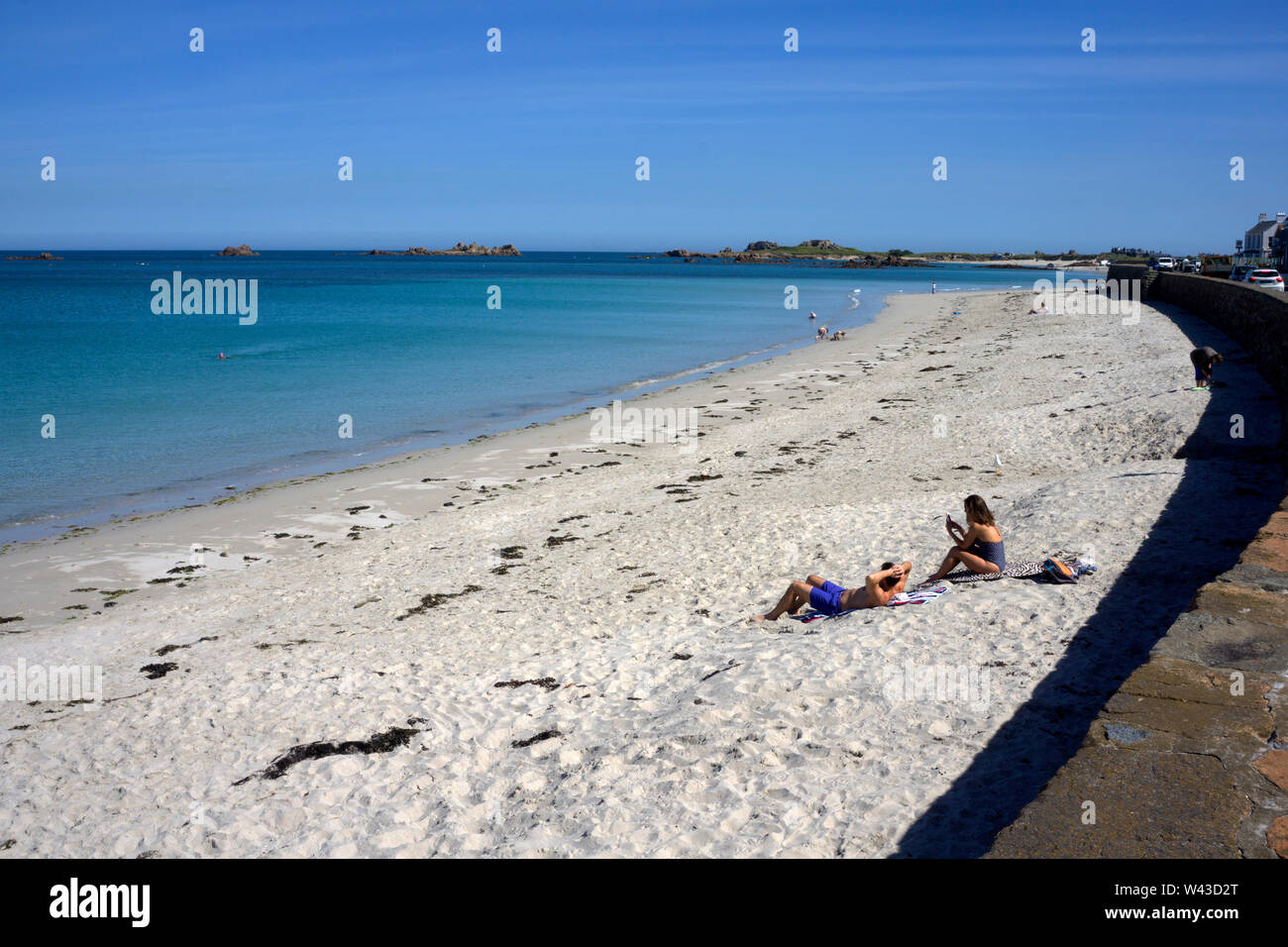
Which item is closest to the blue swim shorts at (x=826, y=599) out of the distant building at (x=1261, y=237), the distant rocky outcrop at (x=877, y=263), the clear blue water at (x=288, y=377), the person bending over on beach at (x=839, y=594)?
the person bending over on beach at (x=839, y=594)

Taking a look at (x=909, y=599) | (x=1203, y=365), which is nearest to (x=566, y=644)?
(x=909, y=599)

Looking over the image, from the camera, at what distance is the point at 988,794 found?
4.56m

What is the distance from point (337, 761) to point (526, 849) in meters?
1.77

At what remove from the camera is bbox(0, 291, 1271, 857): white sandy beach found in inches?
198

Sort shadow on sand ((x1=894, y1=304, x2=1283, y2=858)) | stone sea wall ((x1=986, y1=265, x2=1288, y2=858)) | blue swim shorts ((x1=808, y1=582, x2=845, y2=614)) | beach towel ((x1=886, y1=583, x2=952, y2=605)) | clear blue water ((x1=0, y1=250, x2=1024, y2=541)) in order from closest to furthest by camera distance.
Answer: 1. stone sea wall ((x1=986, y1=265, x2=1288, y2=858))
2. shadow on sand ((x1=894, y1=304, x2=1283, y2=858))
3. beach towel ((x1=886, y1=583, x2=952, y2=605))
4. blue swim shorts ((x1=808, y1=582, x2=845, y2=614))
5. clear blue water ((x1=0, y1=250, x2=1024, y2=541))

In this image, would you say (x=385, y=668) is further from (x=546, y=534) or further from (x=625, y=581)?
(x=546, y=534)

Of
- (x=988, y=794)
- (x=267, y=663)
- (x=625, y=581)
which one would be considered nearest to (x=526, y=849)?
(x=988, y=794)

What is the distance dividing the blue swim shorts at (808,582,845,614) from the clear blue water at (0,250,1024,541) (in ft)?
35.2

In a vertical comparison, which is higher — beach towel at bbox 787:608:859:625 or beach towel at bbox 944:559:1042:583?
beach towel at bbox 944:559:1042:583

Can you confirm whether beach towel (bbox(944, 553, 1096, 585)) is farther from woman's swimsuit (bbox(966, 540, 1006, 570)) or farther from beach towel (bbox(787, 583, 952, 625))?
beach towel (bbox(787, 583, 952, 625))

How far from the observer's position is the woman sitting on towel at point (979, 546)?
7.71m

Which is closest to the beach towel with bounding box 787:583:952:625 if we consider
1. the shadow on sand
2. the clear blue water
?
the shadow on sand

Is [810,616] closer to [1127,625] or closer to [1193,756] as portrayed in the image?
[1127,625]

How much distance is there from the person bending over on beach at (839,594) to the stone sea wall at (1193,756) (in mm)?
2513
